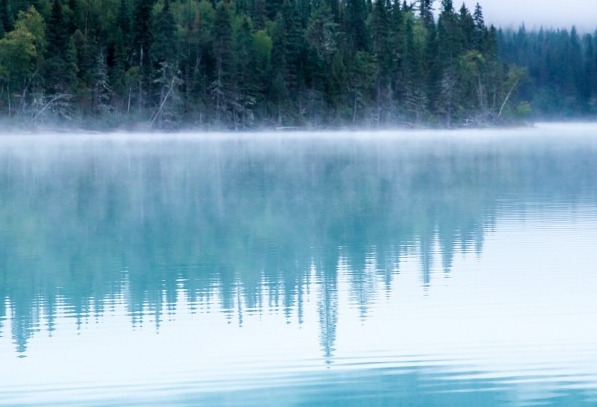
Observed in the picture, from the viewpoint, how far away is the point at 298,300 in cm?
1069

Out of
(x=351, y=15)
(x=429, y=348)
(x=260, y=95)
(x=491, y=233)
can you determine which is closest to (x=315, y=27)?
(x=351, y=15)

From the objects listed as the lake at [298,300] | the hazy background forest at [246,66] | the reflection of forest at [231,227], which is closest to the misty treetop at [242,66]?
the hazy background forest at [246,66]

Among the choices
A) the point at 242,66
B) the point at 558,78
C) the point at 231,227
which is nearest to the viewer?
the point at 231,227

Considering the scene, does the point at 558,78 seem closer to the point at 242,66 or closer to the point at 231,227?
the point at 242,66

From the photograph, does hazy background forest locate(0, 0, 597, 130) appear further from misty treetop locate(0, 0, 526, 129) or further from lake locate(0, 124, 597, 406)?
lake locate(0, 124, 597, 406)

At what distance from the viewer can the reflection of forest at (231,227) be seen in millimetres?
11156

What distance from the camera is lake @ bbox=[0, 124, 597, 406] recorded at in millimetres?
7672

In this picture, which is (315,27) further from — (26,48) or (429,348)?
(429,348)

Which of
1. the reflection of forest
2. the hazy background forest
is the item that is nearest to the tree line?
the hazy background forest

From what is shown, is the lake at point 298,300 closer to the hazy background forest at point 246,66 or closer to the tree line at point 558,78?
the hazy background forest at point 246,66

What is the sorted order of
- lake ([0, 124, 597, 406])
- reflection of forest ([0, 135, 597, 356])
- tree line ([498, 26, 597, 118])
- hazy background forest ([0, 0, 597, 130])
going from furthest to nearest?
1. tree line ([498, 26, 597, 118])
2. hazy background forest ([0, 0, 597, 130])
3. reflection of forest ([0, 135, 597, 356])
4. lake ([0, 124, 597, 406])

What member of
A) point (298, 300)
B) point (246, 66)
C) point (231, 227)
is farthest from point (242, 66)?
point (298, 300)

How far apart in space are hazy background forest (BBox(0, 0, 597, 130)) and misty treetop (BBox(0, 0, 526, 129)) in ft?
0.34

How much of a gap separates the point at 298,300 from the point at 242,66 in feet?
242
